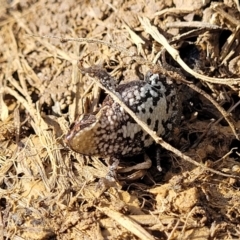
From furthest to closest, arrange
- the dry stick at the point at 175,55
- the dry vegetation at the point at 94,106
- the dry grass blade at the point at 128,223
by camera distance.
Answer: the dry stick at the point at 175,55 < the dry vegetation at the point at 94,106 < the dry grass blade at the point at 128,223

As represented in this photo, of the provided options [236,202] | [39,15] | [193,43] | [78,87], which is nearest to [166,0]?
[193,43]

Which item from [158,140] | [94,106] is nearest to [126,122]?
[158,140]

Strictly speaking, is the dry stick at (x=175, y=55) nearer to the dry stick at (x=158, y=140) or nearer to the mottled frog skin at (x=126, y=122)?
the mottled frog skin at (x=126, y=122)

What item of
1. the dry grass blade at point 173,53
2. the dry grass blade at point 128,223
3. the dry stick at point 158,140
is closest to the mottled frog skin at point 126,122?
the dry stick at point 158,140

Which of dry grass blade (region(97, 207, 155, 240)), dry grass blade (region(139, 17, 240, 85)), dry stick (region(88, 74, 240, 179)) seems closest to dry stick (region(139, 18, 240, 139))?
dry grass blade (region(139, 17, 240, 85))

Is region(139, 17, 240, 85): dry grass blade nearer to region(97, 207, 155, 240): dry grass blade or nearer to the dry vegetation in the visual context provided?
the dry vegetation
